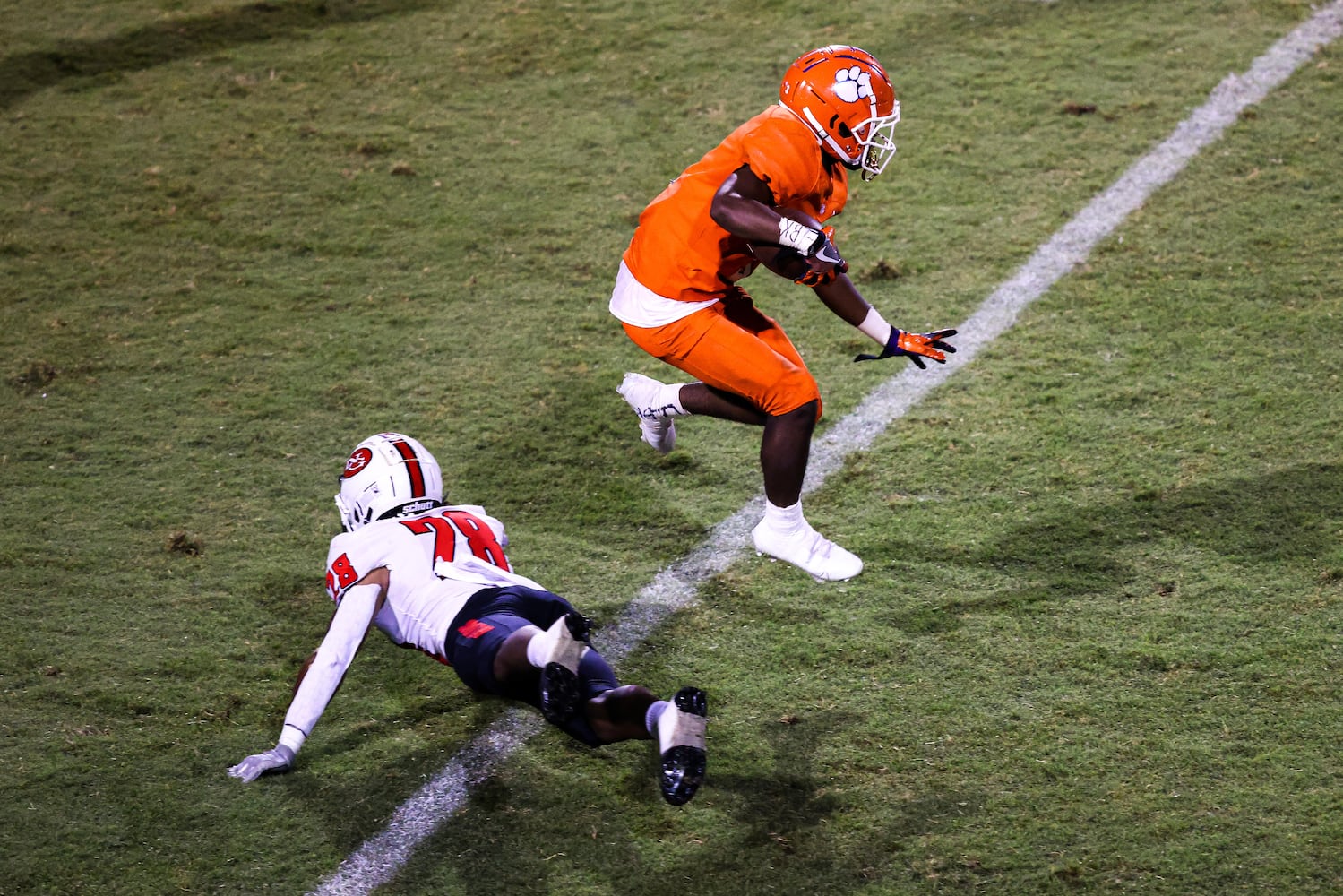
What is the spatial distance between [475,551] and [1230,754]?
245cm

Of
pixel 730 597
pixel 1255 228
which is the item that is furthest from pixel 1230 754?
pixel 1255 228

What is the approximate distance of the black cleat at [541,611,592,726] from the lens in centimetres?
371

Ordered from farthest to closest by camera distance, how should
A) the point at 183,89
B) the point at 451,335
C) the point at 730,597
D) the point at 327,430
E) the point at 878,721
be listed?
the point at 183,89 → the point at 451,335 → the point at 327,430 → the point at 730,597 → the point at 878,721

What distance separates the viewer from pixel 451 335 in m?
6.68

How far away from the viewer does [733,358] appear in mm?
4492

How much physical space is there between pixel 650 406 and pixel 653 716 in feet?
5.18

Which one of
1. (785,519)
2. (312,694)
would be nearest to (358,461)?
(312,694)

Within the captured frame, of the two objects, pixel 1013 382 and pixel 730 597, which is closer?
pixel 730 597

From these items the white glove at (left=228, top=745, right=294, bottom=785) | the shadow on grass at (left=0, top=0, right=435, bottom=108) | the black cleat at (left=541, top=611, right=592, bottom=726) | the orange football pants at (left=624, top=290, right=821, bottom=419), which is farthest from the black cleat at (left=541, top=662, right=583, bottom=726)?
the shadow on grass at (left=0, top=0, right=435, bottom=108)

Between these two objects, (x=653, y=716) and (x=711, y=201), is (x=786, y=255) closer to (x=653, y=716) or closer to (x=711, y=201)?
(x=711, y=201)

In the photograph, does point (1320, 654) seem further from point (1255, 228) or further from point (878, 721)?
point (1255, 228)

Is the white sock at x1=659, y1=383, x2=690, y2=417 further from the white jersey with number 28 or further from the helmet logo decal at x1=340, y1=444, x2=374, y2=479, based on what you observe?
the helmet logo decal at x1=340, y1=444, x2=374, y2=479

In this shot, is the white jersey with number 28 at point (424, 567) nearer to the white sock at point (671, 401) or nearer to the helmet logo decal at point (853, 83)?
the white sock at point (671, 401)

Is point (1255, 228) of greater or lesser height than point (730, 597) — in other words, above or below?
above
